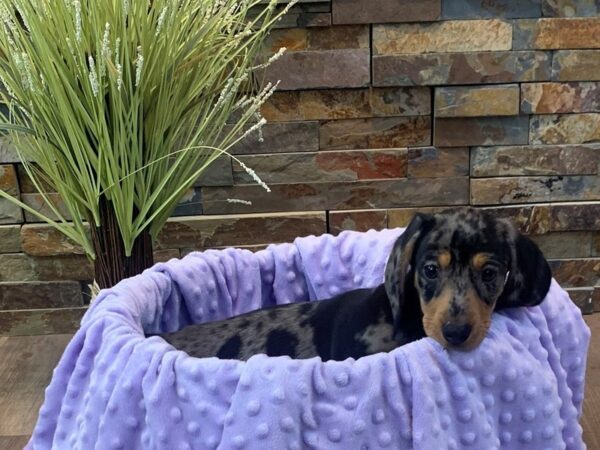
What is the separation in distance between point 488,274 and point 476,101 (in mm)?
749

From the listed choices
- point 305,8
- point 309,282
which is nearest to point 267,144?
point 305,8

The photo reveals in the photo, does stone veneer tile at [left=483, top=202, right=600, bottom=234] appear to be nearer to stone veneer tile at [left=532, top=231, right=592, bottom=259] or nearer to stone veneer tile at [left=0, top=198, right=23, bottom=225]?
stone veneer tile at [left=532, top=231, right=592, bottom=259]

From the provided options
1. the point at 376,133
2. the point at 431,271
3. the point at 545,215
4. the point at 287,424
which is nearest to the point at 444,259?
the point at 431,271

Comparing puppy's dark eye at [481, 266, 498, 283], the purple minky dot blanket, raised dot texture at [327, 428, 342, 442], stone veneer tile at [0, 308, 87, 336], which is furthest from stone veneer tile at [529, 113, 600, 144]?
stone veneer tile at [0, 308, 87, 336]

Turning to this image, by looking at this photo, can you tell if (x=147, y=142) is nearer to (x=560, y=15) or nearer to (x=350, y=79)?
(x=350, y=79)

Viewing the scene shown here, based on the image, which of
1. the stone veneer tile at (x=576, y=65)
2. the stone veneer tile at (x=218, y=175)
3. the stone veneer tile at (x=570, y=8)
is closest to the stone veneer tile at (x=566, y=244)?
the stone veneer tile at (x=576, y=65)

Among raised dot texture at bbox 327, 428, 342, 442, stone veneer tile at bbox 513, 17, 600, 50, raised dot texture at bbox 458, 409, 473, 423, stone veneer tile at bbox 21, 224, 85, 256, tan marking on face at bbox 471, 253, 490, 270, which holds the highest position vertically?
stone veneer tile at bbox 513, 17, 600, 50

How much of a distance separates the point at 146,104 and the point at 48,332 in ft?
2.89

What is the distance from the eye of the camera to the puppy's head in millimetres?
885

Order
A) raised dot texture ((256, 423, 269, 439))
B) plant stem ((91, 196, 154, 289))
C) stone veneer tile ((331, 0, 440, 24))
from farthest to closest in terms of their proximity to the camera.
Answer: stone veneer tile ((331, 0, 440, 24)) < plant stem ((91, 196, 154, 289)) < raised dot texture ((256, 423, 269, 439))

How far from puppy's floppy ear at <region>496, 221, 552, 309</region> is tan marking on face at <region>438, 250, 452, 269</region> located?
9cm

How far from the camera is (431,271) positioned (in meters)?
0.93

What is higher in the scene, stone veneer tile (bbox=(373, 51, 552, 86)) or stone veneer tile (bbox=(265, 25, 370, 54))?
stone veneer tile (bbox=(265, 25, 370, 54))

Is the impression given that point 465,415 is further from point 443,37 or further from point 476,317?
point 443,37
